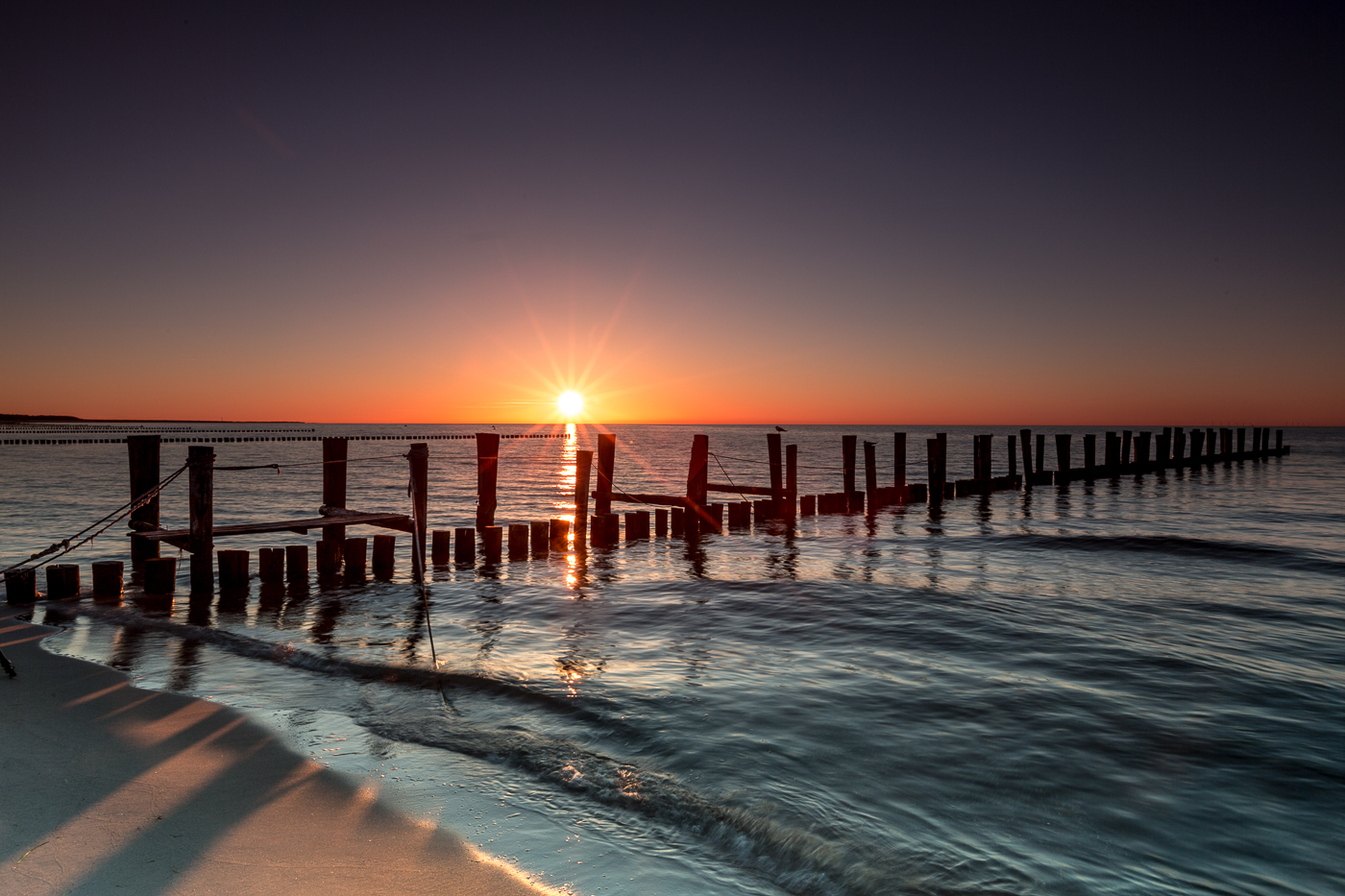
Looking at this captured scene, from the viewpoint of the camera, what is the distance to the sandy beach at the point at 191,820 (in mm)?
3752

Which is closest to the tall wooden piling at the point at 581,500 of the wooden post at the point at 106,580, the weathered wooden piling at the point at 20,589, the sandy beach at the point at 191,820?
the wooden post at the point at 106,580

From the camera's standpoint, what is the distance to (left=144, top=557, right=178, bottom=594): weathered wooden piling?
10211 mm

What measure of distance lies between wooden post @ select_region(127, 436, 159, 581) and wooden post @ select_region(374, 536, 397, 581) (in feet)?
10.8

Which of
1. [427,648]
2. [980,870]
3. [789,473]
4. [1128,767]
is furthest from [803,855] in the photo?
[789,473]

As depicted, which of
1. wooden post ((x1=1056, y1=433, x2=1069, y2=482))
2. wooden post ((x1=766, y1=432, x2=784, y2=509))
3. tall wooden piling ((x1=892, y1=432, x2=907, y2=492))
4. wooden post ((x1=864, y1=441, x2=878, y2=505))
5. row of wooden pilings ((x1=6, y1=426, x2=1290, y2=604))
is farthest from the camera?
wooden post ((x1=1056, y1=433, x2=1069, y2=482))

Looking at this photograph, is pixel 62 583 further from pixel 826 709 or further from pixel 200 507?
pixel 826 709

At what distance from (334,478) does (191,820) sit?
9.62 m

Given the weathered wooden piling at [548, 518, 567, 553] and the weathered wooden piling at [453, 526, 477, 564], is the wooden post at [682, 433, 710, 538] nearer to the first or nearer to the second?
the weathered wooden piling at [548, 518, 567, 553]

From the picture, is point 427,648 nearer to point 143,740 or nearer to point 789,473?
point 143,740

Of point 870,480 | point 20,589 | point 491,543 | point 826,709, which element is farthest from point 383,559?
point 870,480

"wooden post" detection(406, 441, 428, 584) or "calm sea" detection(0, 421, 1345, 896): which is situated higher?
"wooden post" detection(406, 441, 428, 584)

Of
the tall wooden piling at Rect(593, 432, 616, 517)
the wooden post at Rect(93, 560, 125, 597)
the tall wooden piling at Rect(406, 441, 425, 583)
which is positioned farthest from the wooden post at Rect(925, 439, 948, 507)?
the wooden post at Rect(93, 560, 125, 597)

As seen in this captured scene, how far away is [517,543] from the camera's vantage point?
1475 cm

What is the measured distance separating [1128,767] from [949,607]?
5.44 metres
